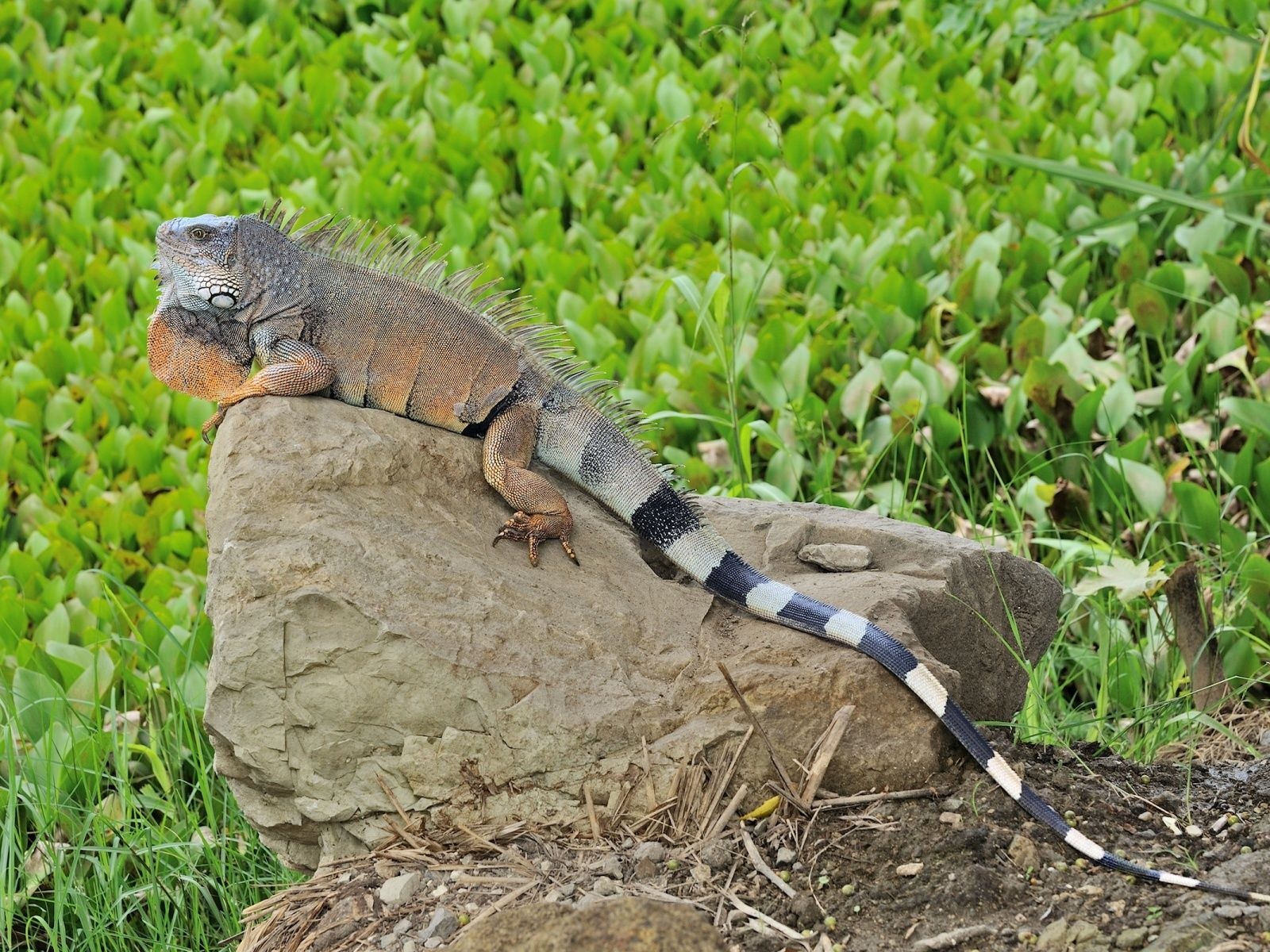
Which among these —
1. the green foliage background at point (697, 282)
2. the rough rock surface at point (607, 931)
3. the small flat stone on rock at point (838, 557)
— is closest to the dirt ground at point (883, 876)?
the rough rock surface at point (607, 931)

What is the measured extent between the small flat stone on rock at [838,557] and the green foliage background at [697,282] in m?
0.72

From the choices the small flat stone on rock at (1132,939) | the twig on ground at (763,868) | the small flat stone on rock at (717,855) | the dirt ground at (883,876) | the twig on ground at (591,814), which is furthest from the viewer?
the twig on ground at (591,814)

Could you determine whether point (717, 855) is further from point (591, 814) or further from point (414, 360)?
point (414, 360)

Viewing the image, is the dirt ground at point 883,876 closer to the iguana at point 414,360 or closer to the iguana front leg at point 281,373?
the iguana at point 414,360

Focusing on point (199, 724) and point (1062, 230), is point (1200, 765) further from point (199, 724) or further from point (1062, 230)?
point (1062, 230)

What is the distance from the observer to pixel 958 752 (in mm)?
3990

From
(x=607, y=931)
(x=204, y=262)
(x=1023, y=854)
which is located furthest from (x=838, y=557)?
(x=204, y=262)

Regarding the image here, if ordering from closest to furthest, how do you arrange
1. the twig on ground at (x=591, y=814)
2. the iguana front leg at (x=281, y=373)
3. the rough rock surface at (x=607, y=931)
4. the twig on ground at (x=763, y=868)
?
the rough rock surface at (x=607, y=931) < the twig on ground at (x=763, y=868) < the twig on ground at (x=591, y=814) < the iguana front leg at (x=281, y=373)

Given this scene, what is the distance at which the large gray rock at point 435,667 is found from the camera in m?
3.74

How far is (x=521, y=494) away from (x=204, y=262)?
1181 millimetres

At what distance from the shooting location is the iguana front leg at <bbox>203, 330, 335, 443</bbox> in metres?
4.18

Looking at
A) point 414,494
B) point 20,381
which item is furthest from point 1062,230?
point 20,381

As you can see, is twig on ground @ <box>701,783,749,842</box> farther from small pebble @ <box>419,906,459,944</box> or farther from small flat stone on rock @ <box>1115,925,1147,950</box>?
small flat stone on rock @ <box>1115,925,1147,950</box>

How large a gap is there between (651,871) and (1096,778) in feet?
4.39
